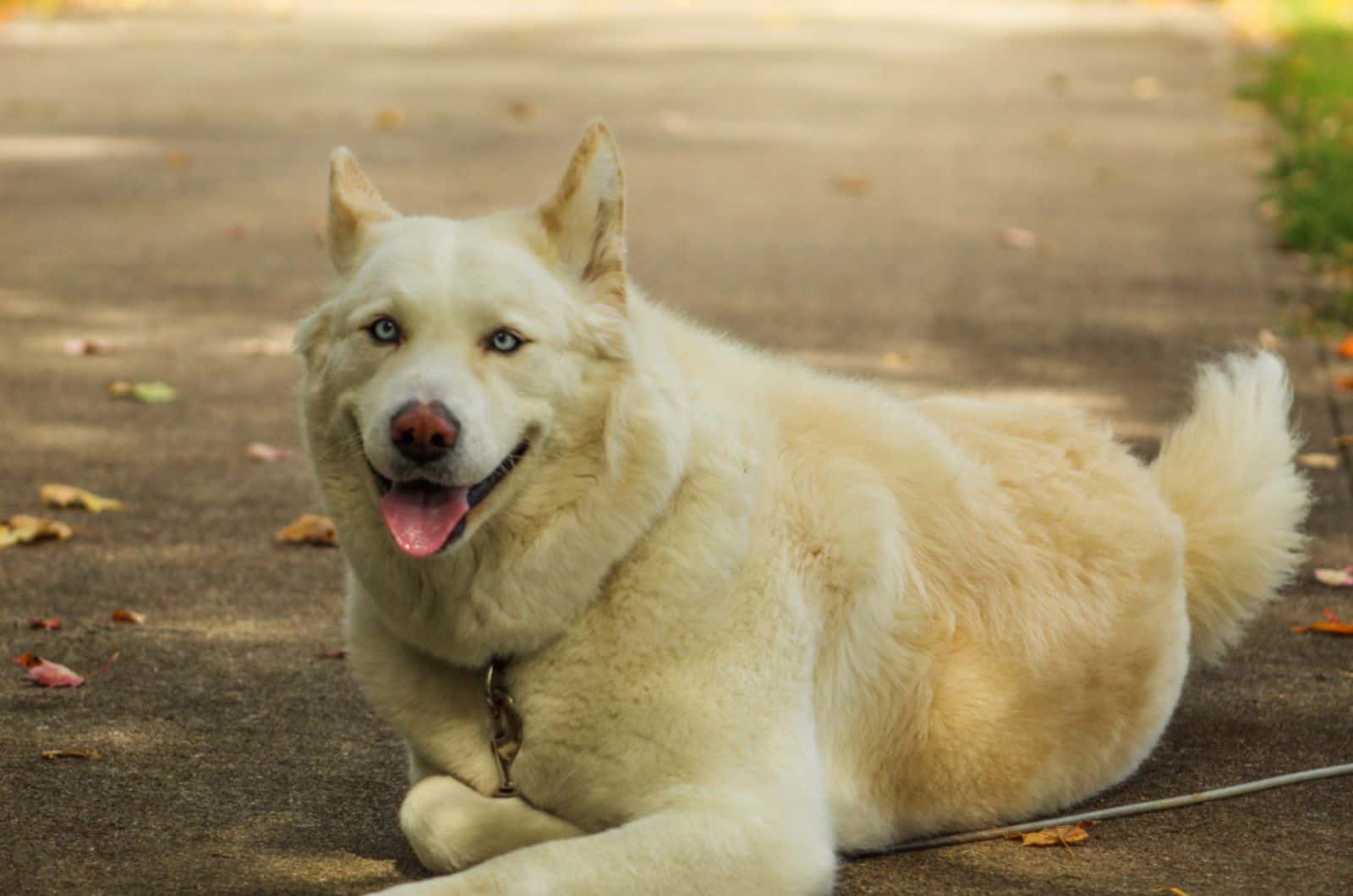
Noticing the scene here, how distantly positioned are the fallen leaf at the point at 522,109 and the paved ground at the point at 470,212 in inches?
2.1

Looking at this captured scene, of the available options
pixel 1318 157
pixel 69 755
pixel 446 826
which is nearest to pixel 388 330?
pixel 446 826

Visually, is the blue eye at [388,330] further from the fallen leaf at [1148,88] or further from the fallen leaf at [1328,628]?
the fallen leaf at [1148,88]

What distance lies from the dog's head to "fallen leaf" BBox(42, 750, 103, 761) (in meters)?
1.09

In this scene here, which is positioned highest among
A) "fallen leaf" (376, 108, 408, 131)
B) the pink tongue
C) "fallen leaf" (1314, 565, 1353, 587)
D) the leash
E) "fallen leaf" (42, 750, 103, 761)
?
the pink tongue

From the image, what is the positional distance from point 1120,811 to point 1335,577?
2045 mm

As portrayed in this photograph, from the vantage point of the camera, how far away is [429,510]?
370 cm

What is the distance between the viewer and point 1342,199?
10844 millimetres

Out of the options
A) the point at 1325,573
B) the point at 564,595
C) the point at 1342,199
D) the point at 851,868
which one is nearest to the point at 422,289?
the point at 564,595

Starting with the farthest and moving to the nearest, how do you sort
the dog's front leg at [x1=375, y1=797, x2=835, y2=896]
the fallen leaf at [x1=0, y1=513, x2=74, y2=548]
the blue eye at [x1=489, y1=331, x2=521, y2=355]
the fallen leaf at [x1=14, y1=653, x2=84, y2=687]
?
the fallen leaf at [x1=0, y1=513, x2=74, y2=548]
the fallen leaf at [x1=14, y1=653, x2=84, y2=687]
the blue eye at [x1=489, y1=331, x2=521, y2=355]
the dog's front leg at [x1=375, y1=797, x2=835, y2=896]

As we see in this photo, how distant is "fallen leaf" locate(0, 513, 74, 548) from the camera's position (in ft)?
20.4

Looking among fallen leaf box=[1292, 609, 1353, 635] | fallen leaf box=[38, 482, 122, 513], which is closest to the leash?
fallen leaf box=[1292, 609, 1353, 635]

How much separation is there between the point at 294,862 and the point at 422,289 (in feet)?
3.94

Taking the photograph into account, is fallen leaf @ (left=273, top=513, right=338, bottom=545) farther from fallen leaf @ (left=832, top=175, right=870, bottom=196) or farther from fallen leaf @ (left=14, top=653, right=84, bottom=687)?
fallen leaf @ (left=832, top=175, right=870, bottom=196)

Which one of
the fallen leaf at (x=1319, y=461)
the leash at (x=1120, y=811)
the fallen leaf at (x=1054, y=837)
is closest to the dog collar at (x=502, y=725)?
the leash at (x=1120, y=811)
